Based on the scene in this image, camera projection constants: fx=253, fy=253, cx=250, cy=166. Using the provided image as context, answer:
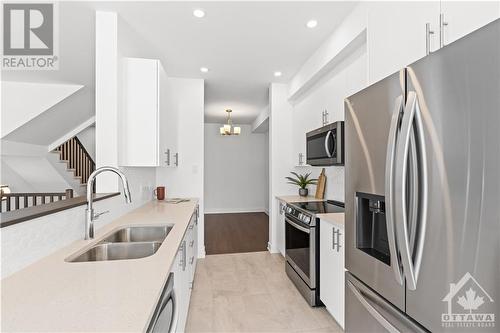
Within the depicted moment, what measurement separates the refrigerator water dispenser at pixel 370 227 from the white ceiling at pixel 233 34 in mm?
1737

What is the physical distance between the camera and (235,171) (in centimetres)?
771

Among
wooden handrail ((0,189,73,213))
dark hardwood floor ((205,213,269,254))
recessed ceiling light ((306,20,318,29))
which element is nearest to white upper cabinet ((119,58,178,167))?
recessed ceiling light ((306,20,318,29))

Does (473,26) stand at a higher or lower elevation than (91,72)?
lower

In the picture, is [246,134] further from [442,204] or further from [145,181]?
[442,204]

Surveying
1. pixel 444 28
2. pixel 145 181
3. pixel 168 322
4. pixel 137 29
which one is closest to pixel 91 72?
pixel 137 29

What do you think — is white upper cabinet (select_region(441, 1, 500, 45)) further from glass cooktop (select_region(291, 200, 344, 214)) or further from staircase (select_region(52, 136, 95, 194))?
staircase (select_region(52, 136, 95, 194))

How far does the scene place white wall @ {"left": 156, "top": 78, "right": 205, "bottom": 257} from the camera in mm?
3824

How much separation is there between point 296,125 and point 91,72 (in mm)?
3112

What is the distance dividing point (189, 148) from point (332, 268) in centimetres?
266

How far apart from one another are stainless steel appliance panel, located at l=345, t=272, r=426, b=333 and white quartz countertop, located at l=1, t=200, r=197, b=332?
0.94 metres

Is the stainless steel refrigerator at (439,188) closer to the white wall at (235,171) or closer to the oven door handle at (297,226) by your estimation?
the oven door handle at (297,226)

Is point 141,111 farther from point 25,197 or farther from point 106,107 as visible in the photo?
point 25,197

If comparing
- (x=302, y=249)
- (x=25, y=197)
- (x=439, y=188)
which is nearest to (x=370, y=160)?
(x=439, y=188)

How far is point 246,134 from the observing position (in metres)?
7.78
